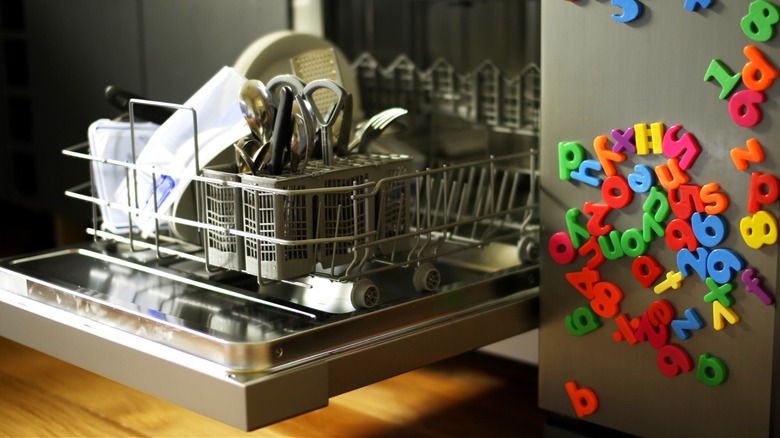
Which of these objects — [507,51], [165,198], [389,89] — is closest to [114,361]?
[165,198]

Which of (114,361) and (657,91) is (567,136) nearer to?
(657,91)

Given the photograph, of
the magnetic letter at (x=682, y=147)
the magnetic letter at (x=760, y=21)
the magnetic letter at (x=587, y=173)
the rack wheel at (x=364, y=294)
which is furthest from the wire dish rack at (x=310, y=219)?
the magnetic letter at (x=760, y=21)

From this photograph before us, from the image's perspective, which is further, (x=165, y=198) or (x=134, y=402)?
(x=134, y=402)

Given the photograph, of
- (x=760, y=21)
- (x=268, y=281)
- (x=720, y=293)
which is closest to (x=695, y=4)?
(x=760, y=21)

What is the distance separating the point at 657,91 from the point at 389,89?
739mm

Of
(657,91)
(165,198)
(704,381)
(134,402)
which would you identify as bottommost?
(134,402)

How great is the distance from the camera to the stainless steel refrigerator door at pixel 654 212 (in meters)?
0.94

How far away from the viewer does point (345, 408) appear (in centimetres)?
134

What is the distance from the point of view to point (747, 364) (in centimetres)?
98

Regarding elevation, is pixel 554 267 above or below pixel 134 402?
above

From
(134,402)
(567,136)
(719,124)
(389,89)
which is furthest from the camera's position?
(389,89)

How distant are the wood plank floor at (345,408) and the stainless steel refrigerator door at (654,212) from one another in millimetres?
182

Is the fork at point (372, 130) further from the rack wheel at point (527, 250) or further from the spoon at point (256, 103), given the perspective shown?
the rack wheel at point (527, 250)

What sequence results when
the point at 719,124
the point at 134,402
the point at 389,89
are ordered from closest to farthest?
the point at 719,124
the point at 134,402
the point at 389,89
